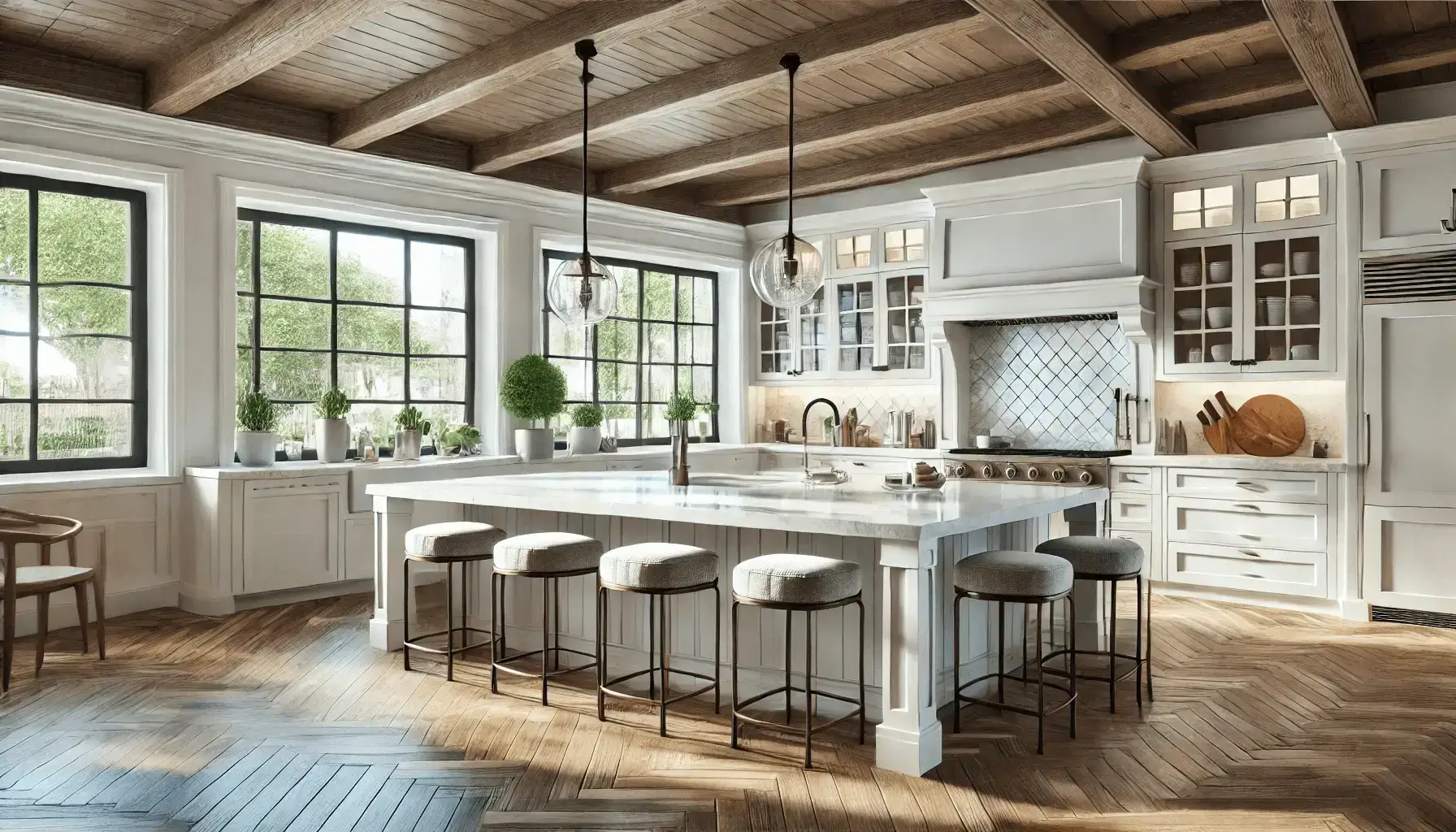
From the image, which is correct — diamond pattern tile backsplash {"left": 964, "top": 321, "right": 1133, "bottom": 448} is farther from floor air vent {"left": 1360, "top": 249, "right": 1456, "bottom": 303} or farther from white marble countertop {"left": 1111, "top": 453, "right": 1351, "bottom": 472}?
floor air vent {"left": 1360, "top": 249, "right": 1456, "bottom": 303}

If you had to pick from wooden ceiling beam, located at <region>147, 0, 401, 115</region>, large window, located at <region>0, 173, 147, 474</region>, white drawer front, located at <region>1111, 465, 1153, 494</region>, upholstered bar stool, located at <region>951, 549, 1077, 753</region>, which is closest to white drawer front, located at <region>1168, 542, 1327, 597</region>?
white drawer front, located at <region>1111, 465, 1153, 494</region>

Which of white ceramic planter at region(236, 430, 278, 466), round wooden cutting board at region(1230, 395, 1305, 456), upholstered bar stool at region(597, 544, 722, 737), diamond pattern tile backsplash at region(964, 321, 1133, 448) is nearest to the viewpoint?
upholstered bar stool at region(597, 544, 722, 737)

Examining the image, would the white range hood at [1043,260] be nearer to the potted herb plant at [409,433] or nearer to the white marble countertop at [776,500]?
the white marble countertop at [776,500]

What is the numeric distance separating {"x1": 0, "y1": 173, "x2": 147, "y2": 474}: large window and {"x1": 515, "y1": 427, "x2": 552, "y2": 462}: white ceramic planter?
2.26 m

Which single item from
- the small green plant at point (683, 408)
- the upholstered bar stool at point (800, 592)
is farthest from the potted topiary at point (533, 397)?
the upholstered bar stool at point (800, 592)

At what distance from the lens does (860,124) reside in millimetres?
6113

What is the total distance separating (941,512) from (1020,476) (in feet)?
10.8

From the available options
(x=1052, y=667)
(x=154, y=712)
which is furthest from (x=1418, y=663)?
(x=154, y=712)

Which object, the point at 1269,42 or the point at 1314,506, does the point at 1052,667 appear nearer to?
the point at 1314,506

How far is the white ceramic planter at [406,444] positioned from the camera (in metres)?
6.38

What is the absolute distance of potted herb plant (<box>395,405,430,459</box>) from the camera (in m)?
6.38

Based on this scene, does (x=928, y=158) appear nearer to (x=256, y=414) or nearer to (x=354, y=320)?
(x=354, y=320)

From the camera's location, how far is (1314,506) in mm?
5777

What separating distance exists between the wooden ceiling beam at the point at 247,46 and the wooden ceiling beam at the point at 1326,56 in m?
3.60
